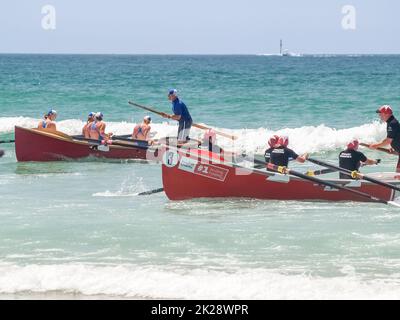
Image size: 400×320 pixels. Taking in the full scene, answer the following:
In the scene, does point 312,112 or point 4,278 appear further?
point 312,112

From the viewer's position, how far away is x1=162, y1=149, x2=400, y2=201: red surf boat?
1559cm

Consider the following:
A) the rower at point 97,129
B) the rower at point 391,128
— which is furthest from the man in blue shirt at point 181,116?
the rower at point 391,128

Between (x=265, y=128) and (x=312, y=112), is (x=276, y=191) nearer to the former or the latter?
(x=265, y=128)

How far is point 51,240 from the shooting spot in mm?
12602

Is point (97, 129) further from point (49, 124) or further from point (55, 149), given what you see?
point (49, 124)

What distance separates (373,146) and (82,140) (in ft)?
30.0

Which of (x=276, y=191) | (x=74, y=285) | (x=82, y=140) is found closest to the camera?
(x=74, y=285)

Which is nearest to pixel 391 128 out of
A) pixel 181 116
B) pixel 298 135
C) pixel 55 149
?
pixel 181 116

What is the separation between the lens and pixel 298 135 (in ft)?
100

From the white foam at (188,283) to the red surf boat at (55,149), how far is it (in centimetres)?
1191

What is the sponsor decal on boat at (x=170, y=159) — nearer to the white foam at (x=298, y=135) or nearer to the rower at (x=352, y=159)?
the rower at (x=352, y=159)

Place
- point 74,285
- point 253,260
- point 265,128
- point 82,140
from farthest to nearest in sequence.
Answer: point 265,128 < point 82,140 < point 253,260 < point 74,285

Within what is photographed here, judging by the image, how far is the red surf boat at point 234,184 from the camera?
15594mm
